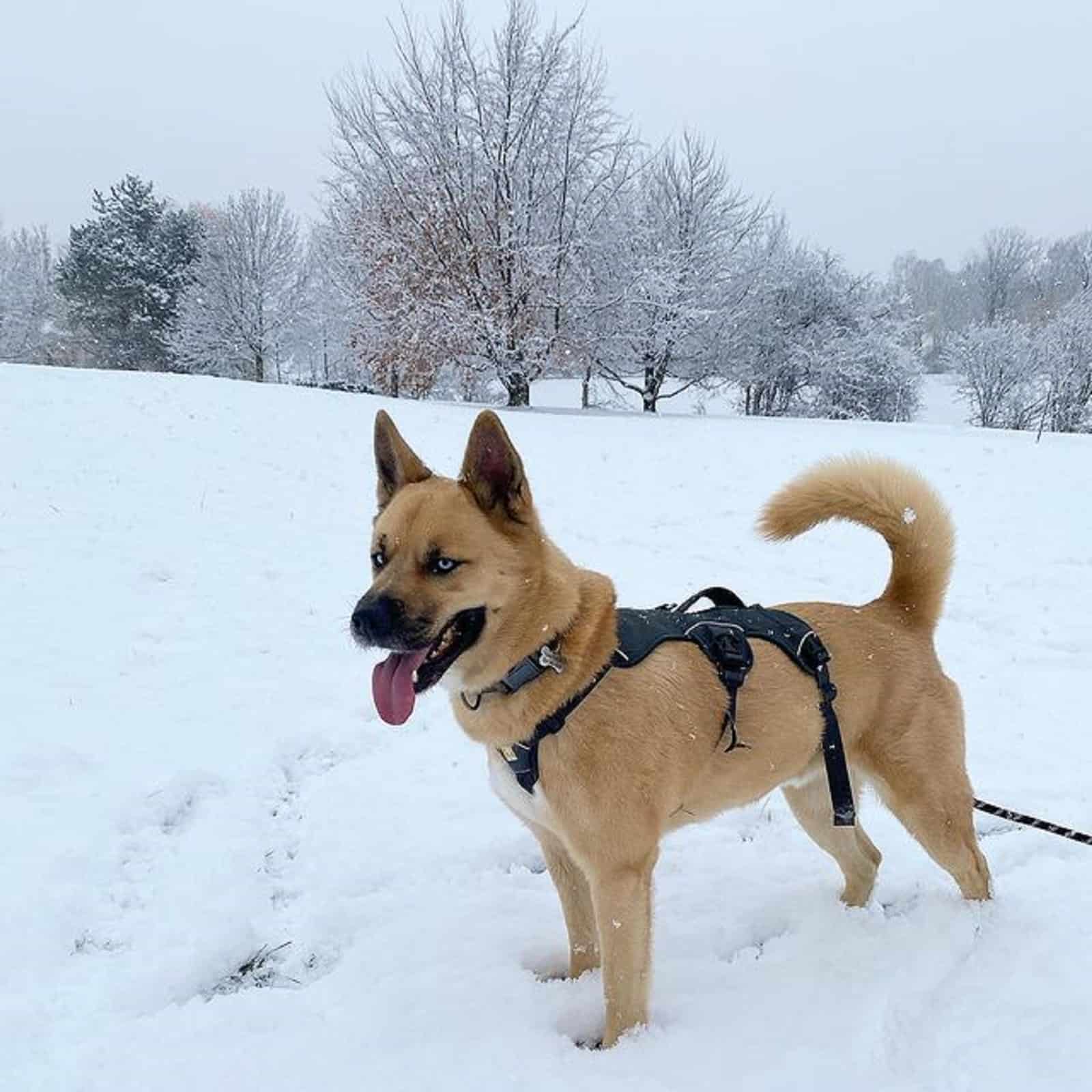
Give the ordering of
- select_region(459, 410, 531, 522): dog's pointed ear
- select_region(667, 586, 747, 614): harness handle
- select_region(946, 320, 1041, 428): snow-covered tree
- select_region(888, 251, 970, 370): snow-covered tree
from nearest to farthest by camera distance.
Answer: select_region(459, 410, 531, 522): dog's pointed ear < select_region(667, 586, 747, 614): harness handle < select_region(946, 320, 1041, 428): snow-covered tree < select_region(888, 251, 970, 370): snow-covered tree

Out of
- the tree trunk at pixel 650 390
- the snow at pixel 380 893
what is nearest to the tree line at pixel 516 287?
the tree trunk at pixel 650 390

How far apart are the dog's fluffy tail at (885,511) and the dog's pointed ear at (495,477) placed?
1089 mm

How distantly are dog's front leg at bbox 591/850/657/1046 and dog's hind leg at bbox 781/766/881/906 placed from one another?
42.0 inches

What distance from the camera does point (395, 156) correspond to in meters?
25.5

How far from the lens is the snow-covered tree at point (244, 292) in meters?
39.7

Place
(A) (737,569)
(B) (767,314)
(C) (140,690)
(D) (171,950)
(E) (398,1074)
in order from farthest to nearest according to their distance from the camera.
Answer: (B) (767,314), (A) (737,569), (C) (140,690), (D) (171,950), (E) (398,1074)

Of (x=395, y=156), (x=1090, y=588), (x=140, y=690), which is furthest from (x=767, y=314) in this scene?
(x=140, y=690)

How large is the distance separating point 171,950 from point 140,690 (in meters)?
2.63

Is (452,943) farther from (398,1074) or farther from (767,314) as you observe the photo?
(767,314)

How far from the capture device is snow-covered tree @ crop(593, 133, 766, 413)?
28.6 metres

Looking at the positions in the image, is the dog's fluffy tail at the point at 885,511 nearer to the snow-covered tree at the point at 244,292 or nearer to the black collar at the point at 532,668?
the black collar at the point at 532,668

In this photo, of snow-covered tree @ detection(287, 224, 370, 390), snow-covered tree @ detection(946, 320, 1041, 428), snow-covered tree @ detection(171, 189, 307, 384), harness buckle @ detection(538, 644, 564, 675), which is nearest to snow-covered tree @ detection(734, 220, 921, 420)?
snow-covered tree @ detection(946, 320, 1041, 428)

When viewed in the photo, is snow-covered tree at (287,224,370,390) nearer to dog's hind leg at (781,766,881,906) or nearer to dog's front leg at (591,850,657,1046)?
dog's hind leg at (781,766,881,906)

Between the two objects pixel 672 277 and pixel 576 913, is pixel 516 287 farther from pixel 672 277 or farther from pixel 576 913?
pixel 576 913
